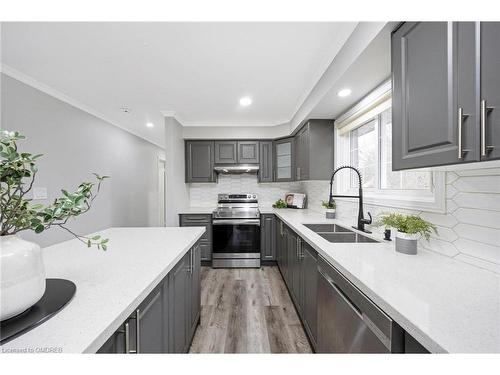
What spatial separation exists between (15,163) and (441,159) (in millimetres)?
1487

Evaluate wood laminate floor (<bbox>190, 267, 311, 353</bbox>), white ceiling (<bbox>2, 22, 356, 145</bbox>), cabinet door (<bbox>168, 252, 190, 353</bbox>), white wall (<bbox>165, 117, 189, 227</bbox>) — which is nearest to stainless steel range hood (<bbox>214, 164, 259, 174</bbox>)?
white wall (<bbox>165, 117, 189, 227</bbox>)

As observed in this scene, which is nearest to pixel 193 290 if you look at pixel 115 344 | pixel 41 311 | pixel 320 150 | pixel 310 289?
pixel 310 289

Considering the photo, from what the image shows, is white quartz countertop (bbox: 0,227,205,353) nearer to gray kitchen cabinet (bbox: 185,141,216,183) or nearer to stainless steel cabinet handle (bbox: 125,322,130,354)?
stainless steel cabinet handle (bbox: 125,322,130,354)

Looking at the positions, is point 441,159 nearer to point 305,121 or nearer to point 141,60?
point 305,121

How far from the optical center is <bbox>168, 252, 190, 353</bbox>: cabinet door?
3.93ft

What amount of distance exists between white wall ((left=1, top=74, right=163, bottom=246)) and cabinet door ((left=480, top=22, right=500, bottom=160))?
11.5 feet

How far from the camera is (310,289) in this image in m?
1.62

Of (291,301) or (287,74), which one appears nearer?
(287,74)

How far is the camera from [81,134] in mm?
3035

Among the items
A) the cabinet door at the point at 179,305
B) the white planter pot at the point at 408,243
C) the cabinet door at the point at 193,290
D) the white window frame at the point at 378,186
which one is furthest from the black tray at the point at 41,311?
the white window frame at the point at 378,186

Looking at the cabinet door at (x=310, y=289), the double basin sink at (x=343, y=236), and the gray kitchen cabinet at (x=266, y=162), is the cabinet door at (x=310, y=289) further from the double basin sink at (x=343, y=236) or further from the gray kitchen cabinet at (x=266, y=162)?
the gray kitchen cabinet at (x=266, y=162)

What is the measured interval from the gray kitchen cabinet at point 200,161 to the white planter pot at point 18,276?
10.2 ft
